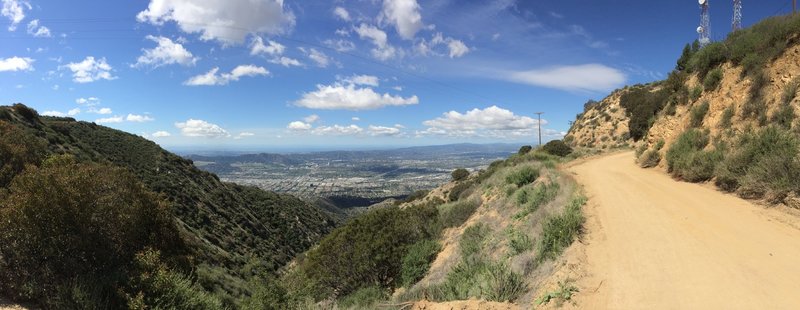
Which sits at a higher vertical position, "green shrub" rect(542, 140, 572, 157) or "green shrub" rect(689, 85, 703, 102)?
"green shrub" rect(689, 85, 703, 102)

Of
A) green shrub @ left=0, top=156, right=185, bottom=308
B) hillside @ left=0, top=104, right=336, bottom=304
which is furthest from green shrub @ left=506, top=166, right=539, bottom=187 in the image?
hillside @ left=0, top=104, right=336, bottom=304

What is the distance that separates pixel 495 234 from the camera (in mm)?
12883

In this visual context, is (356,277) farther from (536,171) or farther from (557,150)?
(557,150)

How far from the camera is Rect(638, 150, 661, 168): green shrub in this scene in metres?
16.5

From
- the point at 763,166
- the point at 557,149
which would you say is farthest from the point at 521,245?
the point at 557,149

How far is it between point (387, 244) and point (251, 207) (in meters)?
54.9

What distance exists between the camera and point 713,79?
15430mm

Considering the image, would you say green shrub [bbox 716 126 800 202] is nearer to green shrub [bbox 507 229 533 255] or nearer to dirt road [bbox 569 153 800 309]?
dirt road [bbox 569 153 800 309]

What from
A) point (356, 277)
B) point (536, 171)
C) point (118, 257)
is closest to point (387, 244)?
point (356, 277)

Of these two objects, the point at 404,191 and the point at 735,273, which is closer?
the point at 735,273

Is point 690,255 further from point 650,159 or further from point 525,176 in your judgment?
point 650,159

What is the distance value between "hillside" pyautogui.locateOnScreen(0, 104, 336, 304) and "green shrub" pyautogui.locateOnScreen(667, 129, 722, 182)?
94.0 feet

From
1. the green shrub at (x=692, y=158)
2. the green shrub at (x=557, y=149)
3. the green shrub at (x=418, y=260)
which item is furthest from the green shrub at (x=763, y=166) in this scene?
the green shrub at (x=557, y=149)

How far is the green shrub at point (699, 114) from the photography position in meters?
14.9
